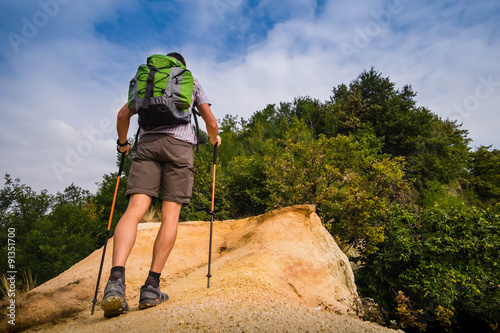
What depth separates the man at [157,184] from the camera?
2574 millimetres

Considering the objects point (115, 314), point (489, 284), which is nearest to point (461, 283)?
point (489, 284)

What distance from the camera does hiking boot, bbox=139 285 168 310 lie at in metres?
2.53

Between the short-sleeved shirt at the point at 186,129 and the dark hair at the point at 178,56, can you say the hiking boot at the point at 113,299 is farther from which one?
the dark hair at the point at 178,56

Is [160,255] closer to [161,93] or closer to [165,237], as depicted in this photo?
[165,237]

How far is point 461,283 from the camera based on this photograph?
25.9ft

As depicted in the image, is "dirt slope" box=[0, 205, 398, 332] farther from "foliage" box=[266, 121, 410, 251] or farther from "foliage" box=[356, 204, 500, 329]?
"foliage" box=[266, 121, 410, 251]

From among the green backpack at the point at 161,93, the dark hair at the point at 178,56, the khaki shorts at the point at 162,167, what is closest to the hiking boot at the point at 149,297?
the khaki shorts at the point at 162,167

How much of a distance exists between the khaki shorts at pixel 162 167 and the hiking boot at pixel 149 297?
2.74ft

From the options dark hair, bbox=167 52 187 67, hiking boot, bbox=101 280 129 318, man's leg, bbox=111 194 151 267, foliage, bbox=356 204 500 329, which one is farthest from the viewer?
foliage, bbox=356 204 500 329

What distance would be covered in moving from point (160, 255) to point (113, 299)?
0.56 m

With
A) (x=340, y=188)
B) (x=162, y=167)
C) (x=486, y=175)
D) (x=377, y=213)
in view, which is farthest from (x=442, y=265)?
(x=486, y=175)

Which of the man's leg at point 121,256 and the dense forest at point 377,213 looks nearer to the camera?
the man's leg at point 121,256

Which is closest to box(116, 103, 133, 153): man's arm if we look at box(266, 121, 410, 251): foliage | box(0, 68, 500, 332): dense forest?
box(0, 68, 500, 332): dense forest

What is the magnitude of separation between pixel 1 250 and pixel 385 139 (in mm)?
30596
